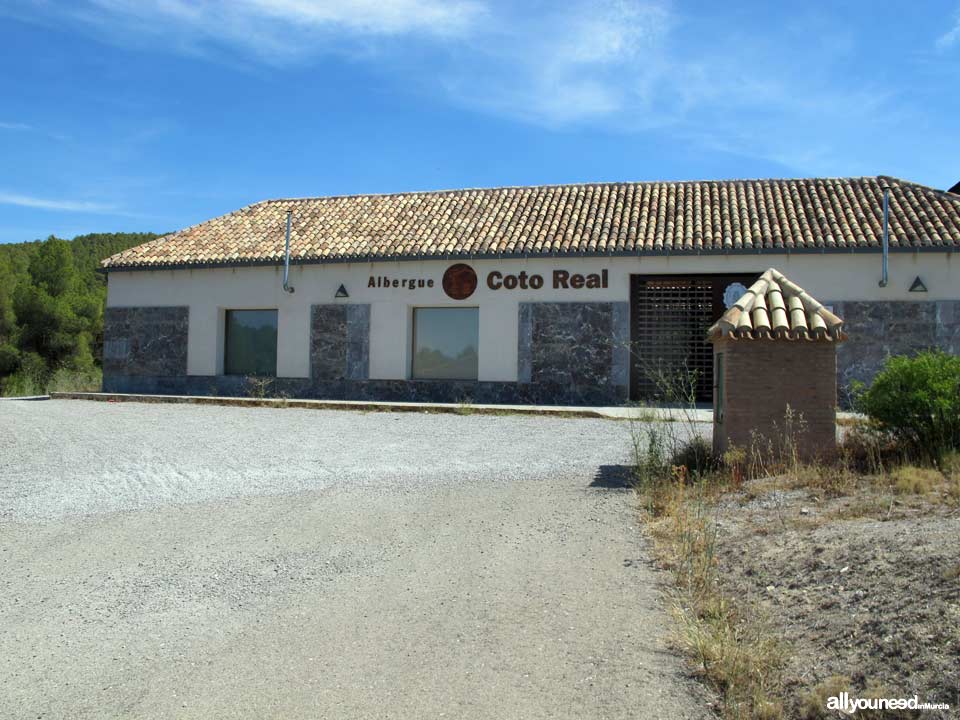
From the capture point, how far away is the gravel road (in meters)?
3.78

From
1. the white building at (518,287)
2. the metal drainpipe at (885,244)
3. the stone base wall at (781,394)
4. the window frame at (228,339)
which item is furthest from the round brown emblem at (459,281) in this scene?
the stone base wall at (781,394)

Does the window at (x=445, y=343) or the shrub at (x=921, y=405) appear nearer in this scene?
the shrub at (x=921, y=405)

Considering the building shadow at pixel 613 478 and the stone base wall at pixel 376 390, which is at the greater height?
the stone base wall at pixel 376 390

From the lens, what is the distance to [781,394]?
8.16 meters

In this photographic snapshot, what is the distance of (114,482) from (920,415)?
8021 mm

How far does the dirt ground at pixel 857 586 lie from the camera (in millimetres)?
3535

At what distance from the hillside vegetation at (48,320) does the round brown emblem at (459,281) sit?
46.3 ft

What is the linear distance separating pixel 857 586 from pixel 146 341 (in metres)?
19.4

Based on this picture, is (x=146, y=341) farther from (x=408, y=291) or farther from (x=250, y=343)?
(x=408, y=291)

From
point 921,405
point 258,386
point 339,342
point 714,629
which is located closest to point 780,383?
point 921,405

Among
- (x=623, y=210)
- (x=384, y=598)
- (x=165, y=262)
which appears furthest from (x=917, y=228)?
(x=165, y=262)

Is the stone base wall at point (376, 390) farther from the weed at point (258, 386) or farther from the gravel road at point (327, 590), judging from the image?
the gravel road at point (327, 590)

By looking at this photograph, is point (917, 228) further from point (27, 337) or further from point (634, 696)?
point (27, 337)

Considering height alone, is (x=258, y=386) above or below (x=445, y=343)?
below
